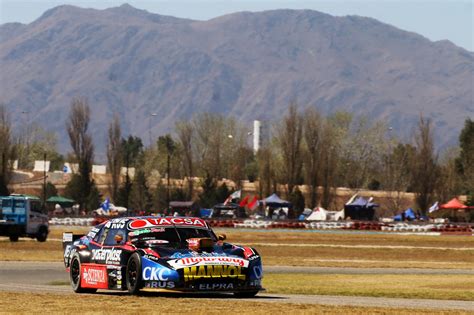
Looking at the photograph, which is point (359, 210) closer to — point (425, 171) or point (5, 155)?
point (425, 171)

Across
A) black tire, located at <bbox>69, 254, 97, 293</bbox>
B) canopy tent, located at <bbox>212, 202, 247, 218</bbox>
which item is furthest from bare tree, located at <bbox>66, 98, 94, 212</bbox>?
black tire, located at <bbox>69, 254, 97, 293</bbox>

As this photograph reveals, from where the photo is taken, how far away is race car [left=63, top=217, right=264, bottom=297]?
2525 centimetres

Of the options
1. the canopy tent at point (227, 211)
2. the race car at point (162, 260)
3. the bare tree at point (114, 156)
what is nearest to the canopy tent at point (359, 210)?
the canopy tent at point (227, 211)

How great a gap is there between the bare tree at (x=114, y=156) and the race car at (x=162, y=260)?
385 ft

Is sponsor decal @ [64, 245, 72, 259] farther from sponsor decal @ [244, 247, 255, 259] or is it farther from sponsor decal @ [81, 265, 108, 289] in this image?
sponsor decal @ [244, 247, 255, 259]

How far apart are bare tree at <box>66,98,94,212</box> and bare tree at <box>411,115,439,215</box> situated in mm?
34710

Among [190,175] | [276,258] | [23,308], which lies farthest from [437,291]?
[190,175]

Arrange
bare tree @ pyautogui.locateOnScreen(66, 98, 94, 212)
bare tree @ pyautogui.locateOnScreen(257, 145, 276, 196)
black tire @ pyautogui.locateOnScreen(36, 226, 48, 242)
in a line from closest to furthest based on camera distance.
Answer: black tire @ pyautogui.locateOnScreen(36, 226, 48, 242)
bare tree @ pyautogui.locateOnScreen(66, 98, 94, 212)
bare tree @ pyautogui.locateOnScreen(257, 145, 276, 196)

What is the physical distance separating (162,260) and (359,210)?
9968 cm

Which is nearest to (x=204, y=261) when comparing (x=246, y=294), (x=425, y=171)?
(x=246, y=294)

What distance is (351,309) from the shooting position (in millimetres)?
22938

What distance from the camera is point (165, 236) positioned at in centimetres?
2683

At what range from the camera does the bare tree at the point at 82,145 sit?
135 metres

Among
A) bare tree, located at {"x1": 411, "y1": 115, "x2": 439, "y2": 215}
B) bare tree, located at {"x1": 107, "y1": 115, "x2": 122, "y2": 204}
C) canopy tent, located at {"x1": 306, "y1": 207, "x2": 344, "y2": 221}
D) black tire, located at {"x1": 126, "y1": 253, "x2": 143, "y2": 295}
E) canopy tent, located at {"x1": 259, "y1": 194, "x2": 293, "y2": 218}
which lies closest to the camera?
black tire, located at {"x1": 126, "y1": 253, "x2": 143, "y2": 295}
